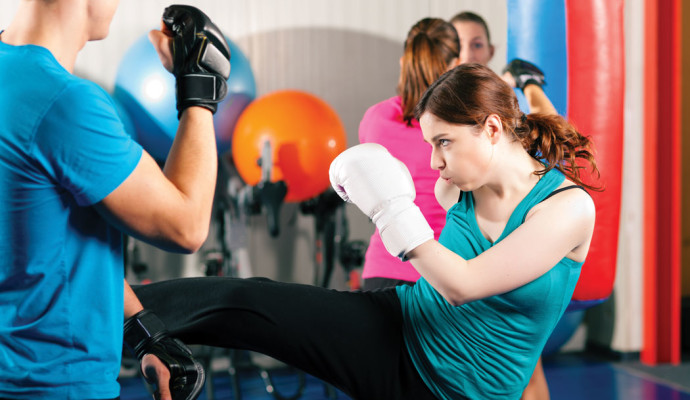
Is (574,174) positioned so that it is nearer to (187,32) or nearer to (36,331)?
(187,32)

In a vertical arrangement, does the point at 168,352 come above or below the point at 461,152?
below

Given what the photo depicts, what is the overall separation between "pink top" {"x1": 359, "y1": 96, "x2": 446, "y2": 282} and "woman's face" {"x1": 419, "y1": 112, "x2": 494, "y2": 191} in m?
0.46

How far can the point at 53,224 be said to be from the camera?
813 mm

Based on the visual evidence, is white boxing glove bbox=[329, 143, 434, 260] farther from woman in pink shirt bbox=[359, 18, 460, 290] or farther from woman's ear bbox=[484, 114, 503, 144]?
woman in pink shirt bbox=[359, 18, 460, 290]

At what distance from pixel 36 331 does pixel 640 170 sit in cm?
347

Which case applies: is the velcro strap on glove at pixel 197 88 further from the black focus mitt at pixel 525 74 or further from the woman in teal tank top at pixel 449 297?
the black focus mitt at pixel 525 74

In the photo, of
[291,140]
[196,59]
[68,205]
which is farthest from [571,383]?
[68,205]

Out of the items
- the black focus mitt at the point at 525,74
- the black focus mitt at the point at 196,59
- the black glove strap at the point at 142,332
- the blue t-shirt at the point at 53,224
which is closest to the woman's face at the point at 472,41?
the black focus mitt at the point at 525,74

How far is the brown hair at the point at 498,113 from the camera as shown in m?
1.25

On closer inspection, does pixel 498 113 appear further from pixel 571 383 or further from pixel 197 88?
pixel 571 383

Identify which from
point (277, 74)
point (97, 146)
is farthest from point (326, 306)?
point (277, 74)

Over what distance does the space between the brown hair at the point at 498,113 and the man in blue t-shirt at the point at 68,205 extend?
0.54 metres

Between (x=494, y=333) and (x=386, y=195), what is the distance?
35 centimetres

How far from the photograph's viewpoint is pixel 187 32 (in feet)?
3.29
